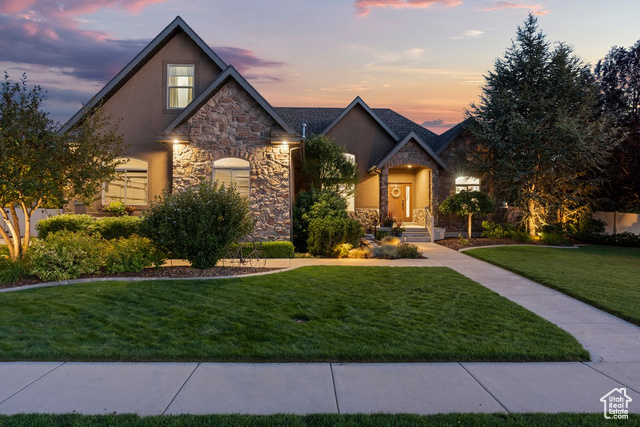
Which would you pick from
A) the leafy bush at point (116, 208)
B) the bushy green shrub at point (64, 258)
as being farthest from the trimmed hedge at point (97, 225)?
the bushy green shrub at point (64, 258)

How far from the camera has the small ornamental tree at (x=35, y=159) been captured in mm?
9180

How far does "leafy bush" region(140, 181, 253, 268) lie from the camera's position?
10117mm

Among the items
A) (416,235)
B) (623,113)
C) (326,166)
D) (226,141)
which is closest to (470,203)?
(416,235)

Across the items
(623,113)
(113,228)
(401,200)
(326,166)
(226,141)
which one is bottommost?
(113,228)

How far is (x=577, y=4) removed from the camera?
1392 centimetres

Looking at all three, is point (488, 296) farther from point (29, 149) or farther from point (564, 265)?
point (29, 149)

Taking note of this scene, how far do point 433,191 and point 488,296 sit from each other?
12569 mm

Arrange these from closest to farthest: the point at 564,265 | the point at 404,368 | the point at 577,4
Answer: the point at 404,368, the point at 564,265, the point at 577,4

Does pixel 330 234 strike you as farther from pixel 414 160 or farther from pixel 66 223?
pixel 66 223

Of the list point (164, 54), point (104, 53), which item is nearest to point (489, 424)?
point (164, 54)

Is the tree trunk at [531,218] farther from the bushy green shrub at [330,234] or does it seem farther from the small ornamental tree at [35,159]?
the small ornamental tree at [35,159]

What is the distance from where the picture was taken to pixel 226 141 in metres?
14.3

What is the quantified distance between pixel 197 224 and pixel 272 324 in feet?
15.2

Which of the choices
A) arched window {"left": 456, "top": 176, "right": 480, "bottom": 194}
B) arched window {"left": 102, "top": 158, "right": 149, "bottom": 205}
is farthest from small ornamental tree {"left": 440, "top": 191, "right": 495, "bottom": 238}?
arched window {"left": 102, "top": 158, "right": 149, "bottom": 205}
